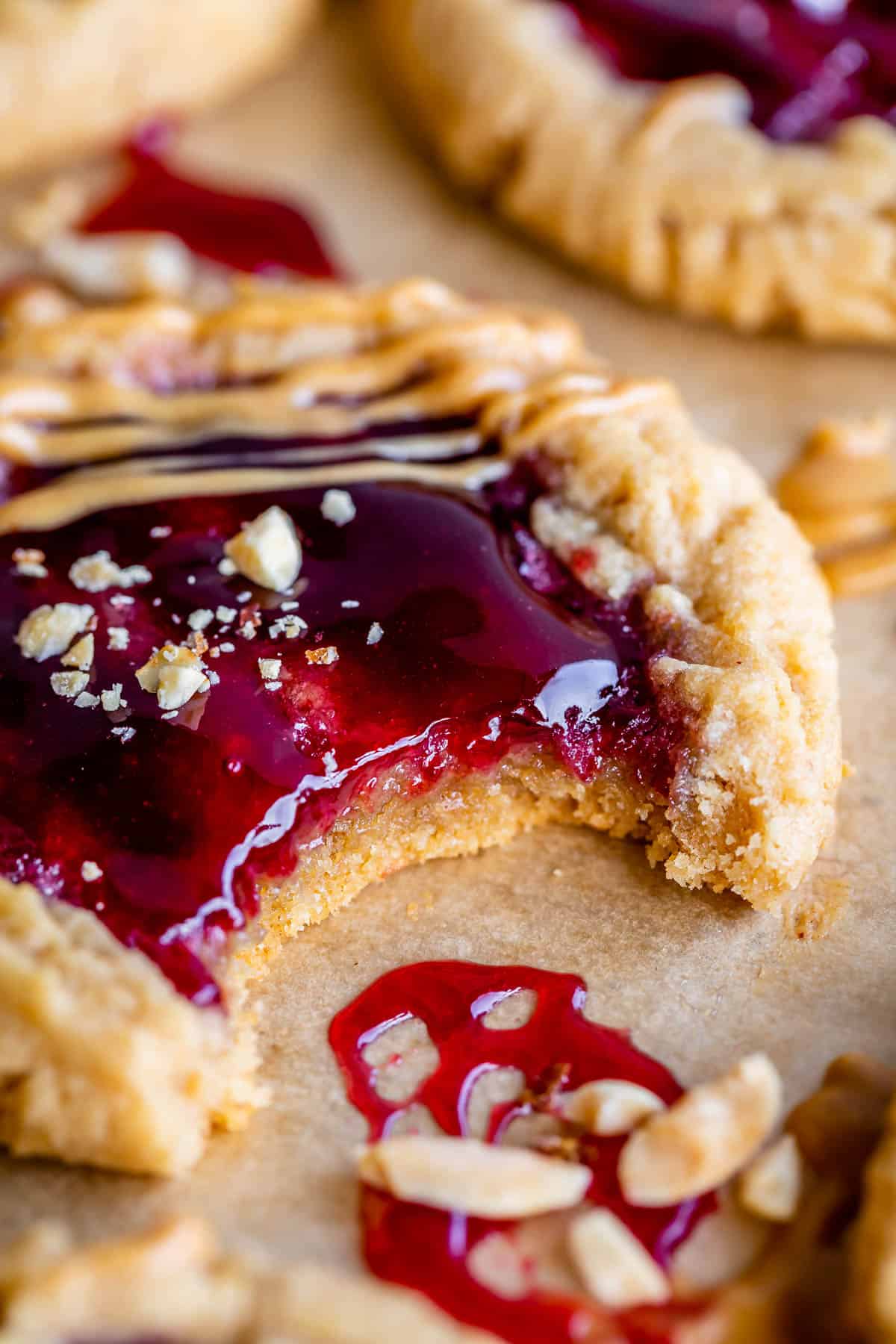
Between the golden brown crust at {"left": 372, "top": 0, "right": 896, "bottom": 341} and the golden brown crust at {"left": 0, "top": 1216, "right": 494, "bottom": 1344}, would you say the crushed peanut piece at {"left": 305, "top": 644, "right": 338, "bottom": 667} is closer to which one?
the golden brown crust at {"left": 0, "top": 1216, "right": 494, "bottom": 1344}

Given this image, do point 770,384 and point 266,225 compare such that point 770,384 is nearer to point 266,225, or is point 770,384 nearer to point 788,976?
point 266,225

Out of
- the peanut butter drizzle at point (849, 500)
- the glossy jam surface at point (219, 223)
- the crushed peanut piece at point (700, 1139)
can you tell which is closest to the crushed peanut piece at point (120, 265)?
the glossy jam surface at point (219, 223)

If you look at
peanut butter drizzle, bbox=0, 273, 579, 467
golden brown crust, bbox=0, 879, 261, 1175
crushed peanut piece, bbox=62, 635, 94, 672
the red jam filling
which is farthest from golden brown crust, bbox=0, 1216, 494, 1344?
peanut butter drizzle, bbox=0, 273, 579, 467

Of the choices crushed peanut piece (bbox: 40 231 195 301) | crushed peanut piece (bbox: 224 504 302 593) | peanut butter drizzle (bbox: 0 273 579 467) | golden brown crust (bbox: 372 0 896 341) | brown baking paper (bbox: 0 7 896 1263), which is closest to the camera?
brown baking paper (bbox: 0 7 896 1263)

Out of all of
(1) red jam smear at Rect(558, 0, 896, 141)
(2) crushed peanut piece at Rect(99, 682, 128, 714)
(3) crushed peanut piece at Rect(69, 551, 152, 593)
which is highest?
(1) red jam smear at Rect(558, 0, 896, 141)

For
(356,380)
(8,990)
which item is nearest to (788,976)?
(8,990)

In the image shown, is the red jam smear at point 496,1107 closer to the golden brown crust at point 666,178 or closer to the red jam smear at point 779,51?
the golden brown crust at point 666,178

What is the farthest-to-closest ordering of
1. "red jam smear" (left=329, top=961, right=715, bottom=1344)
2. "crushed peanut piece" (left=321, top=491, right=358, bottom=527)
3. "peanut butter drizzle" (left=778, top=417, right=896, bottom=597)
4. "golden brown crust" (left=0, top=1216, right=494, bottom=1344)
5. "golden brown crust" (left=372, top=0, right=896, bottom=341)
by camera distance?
"golden brown crust" (left=372, top=0, right=896, bottom=341) < "peanut butter drizzle" (left=778, top=417, right=896, bottom=597) < "crushed peanut piece" (left=321, top=491, right=358, bottom=527) < "red jam smear" (left=329, top=961, right=715, bottom=1344) < "golden brown crust" (left=0, top=1216, right=494, bottom=1344)
